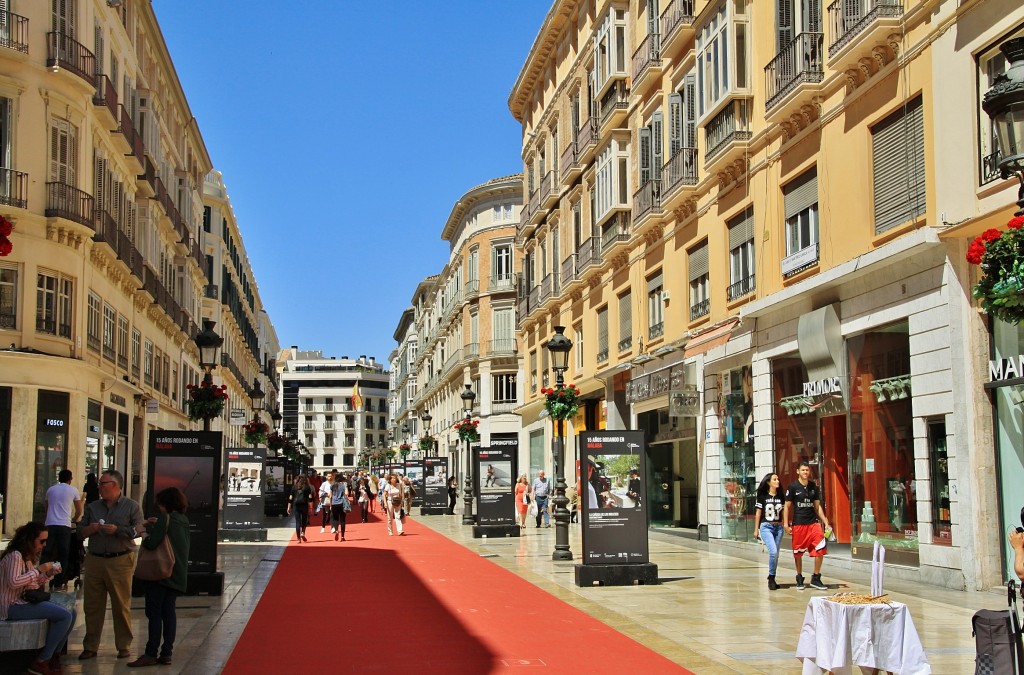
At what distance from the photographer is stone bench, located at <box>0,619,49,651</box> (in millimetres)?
8234

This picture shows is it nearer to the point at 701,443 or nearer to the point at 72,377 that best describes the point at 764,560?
the point at 701,443

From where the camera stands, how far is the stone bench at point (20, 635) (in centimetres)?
823

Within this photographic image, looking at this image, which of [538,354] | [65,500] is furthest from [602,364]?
[65,500]

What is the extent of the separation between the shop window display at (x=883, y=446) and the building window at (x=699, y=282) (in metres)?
6.93

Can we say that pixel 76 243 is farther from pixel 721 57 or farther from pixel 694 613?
pixel 694 613

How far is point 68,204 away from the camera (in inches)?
1101

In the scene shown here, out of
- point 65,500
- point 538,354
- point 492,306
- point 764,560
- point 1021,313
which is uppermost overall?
point 492,306

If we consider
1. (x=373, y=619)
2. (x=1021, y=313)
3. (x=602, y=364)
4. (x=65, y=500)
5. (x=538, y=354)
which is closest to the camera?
(x=1021, y=313)

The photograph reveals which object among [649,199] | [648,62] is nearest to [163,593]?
[649,199]

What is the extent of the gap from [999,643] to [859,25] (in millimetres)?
12344

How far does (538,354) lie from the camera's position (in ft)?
140

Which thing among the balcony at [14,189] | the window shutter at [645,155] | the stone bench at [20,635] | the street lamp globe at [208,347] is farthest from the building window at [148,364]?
the stone bench at [20,635]

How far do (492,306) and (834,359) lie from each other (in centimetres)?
4799

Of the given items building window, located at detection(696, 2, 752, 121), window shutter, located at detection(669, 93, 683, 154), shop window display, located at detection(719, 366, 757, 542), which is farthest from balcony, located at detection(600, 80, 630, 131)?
shop window display, located at detection(719, 366, 757, 542)
